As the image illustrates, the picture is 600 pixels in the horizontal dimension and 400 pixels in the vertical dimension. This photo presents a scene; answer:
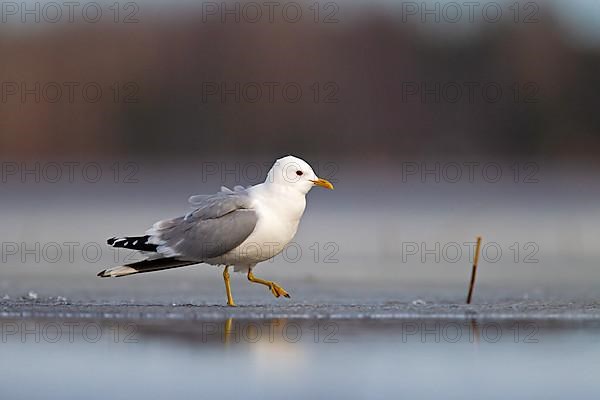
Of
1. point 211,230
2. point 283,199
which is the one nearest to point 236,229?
point 211,230

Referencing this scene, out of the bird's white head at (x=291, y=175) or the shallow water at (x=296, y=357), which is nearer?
the shallow water at (x=296, y=357)

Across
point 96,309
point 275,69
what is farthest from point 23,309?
point 275,69

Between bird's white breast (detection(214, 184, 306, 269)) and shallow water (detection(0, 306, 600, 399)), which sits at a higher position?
bird's white breast (detection(214, 184, 306, 269))

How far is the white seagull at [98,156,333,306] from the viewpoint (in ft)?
29.7

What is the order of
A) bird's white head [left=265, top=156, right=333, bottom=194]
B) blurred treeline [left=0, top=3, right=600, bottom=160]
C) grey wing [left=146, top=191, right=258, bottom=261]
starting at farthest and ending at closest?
blurred treeline [left=0, top=3, right=600, bottom=160]
bird's white head [left=265, top=156, right=333, bottom=194]
grey wing [left=146, top=191, right=258, bottom=261]

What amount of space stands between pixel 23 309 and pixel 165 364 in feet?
7.99

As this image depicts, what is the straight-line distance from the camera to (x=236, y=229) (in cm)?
900

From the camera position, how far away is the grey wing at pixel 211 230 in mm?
9023

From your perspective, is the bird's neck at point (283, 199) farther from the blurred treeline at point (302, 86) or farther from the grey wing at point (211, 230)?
the blurred treeline at point (302, 86)

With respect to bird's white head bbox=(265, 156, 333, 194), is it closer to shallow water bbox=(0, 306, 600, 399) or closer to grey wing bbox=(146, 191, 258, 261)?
grey wing bbox=(146, 191, 258, 261)

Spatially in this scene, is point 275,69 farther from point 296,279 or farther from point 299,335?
point 299,335

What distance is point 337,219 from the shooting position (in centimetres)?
1736

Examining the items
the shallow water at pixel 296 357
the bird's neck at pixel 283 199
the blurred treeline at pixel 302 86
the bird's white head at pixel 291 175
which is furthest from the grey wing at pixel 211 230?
the blurred treeline at pixel 302 86

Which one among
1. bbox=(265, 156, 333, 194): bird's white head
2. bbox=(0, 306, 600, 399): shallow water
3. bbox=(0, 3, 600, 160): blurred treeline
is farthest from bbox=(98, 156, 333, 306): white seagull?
bbox=(0, 3, 600, 160): blurred treeline
